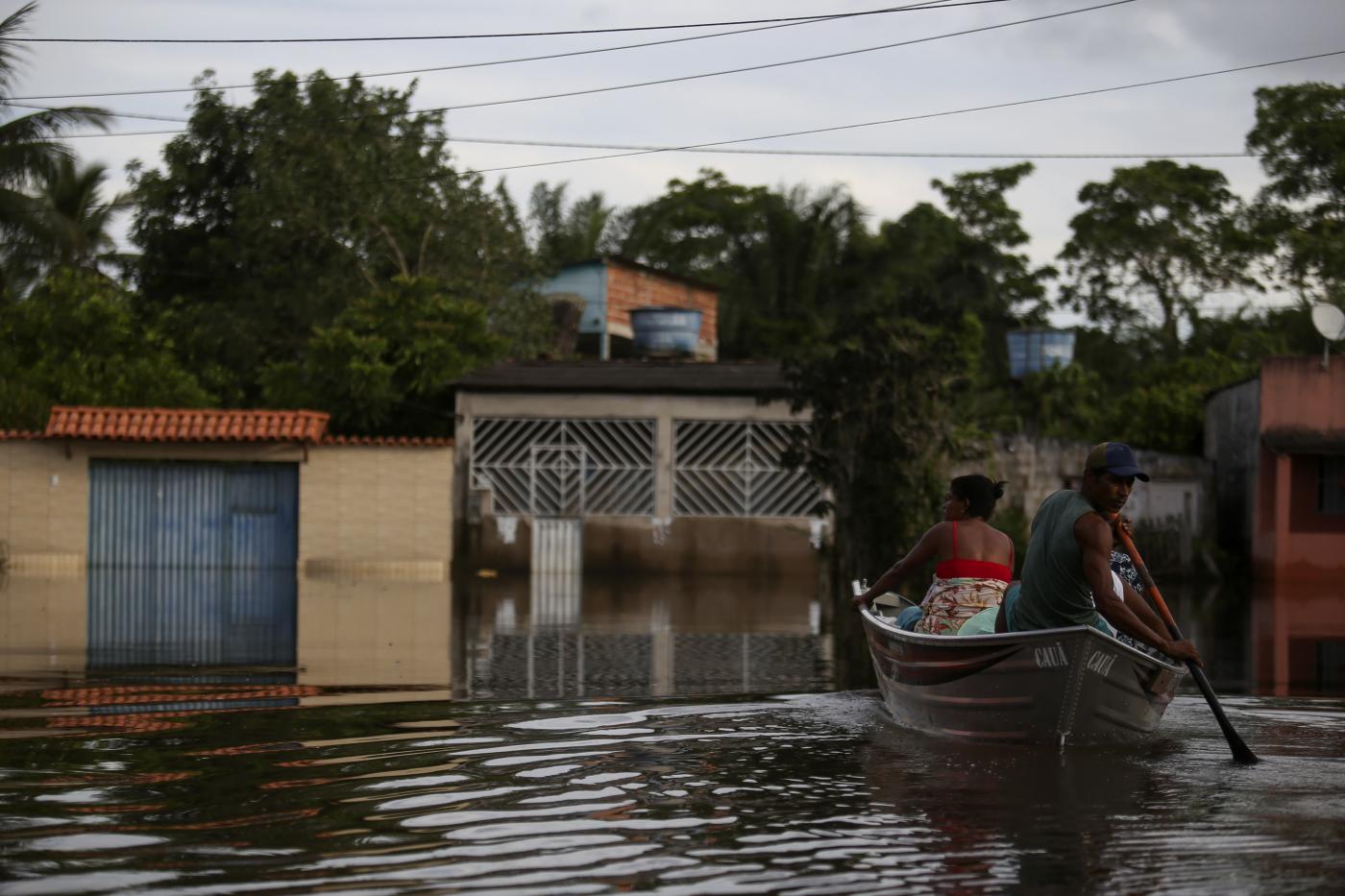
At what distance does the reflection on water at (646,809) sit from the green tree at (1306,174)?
33.1 m

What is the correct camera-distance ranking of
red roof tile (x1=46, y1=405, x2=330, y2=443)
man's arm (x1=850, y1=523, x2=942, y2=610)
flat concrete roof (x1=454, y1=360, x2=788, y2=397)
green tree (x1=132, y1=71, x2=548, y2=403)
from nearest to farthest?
man's arm (x1=850, y1=523, x2=942, y2=610) < red roof tile (x1=46, y1=405, x2=330, y2=443) < flat concrete roof (x1=454, y1=360, x2=788, y2=397) < green tree (x1=132, y1=71, x2=548, y2=403)

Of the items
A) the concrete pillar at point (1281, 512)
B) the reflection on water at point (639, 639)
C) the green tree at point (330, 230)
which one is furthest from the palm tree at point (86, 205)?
the concrete pillar at point (1281, 512)

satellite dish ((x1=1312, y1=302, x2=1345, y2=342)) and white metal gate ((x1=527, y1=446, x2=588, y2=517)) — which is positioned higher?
satellite dish ((x1=1312, y1=302, x2=1345, y2=342))

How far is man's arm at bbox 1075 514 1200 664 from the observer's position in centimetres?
855

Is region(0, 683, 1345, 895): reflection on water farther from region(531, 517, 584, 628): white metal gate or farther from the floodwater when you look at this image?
region(531, 517, 584, 628): white metal gate

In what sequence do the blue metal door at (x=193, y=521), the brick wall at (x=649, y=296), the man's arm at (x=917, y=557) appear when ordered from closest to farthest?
the man's arm at (x=917, y=557) < the blue metal door at (x=193, y=521) < the brick wall at (x=649, y=296)

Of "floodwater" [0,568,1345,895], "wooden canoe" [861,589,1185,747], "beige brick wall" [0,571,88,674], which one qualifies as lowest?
"beige brick wall" [0,571,88,674]

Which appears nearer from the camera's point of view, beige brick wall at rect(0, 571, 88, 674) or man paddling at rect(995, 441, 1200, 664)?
man paddling at rect(995, 441, 1200, 664)

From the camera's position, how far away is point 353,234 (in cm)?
3775

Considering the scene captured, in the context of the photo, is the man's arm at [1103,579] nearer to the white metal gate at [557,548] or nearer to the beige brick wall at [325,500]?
the beige brick wall at [325,500]

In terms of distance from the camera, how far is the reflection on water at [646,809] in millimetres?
6090

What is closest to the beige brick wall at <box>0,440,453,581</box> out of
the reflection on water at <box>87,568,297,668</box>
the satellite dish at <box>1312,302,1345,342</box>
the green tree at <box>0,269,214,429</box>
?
the reflection on water at <box>87,568,297,668</box>

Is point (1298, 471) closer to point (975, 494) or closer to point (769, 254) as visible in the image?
point (769, 254)

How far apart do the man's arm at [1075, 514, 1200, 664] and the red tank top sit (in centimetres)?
152
